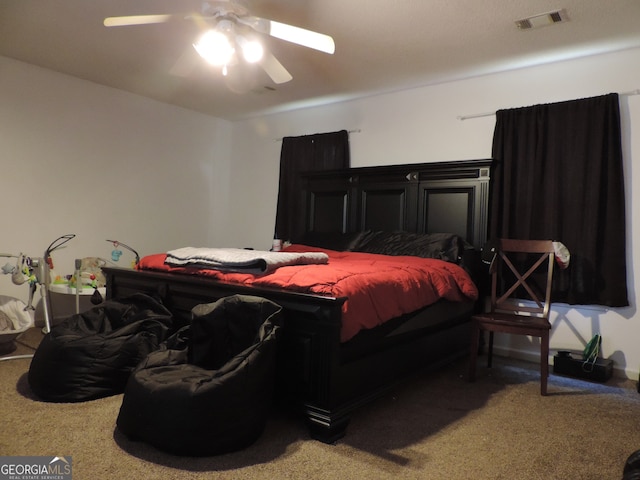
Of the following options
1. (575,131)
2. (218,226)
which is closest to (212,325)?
(575,131)

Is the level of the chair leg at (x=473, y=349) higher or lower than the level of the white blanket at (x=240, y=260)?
lower

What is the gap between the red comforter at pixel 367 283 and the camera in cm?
223

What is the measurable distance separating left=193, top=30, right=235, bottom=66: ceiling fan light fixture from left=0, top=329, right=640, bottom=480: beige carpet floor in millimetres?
1932

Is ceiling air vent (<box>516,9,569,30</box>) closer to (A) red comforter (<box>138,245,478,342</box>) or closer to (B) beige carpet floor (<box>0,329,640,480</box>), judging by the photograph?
(A) red comforter (<box>138,245,478,342</box>)

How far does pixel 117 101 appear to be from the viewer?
15.5 feet

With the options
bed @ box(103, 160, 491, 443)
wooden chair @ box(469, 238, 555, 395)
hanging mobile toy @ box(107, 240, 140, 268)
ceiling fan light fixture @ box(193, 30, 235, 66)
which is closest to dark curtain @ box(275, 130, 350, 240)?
bed @ box(103, 160, 491, 443)

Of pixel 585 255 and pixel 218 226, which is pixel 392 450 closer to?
pixel 585 255

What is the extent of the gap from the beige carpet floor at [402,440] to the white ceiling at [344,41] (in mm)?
2257

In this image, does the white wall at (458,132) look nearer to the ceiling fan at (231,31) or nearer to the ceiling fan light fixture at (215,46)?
the ceiling fan at (231,31)

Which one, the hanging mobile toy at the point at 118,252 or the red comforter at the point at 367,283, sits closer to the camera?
the red comforter at the point at 367,283

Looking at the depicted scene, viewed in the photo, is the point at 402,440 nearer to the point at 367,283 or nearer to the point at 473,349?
the point at 367,283

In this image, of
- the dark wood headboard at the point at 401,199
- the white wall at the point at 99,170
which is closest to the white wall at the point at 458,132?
the dark wood headboard at the point at 401,199

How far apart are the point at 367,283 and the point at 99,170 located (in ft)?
11.2

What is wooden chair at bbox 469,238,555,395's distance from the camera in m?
2.89
